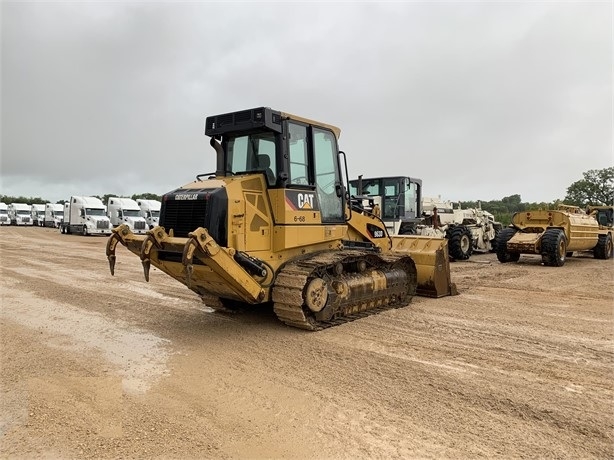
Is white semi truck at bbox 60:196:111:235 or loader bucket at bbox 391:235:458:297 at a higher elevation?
white semi truck at bbox 60:196:111:235

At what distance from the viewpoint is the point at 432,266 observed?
964cm

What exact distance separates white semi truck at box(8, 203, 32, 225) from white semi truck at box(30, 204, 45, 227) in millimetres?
517

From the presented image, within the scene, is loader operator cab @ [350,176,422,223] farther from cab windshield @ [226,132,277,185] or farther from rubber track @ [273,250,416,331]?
rubber track @ [273,250,416,331]

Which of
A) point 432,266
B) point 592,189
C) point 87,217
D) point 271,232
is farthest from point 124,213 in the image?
point 592,189

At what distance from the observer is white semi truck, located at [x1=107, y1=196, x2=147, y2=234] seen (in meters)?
37.7

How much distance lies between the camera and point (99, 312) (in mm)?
8344

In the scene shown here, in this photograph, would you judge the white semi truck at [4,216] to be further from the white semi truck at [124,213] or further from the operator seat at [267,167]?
the operator seat at [267,167]

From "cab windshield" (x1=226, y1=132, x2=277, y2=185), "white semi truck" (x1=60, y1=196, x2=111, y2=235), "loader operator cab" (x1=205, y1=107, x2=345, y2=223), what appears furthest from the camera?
"white semi truck" (x1=60, y1=196, x2=111, y2=235)

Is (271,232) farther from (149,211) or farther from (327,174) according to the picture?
(149,211)

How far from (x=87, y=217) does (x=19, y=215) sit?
3043 cm

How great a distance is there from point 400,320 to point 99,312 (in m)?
5.23

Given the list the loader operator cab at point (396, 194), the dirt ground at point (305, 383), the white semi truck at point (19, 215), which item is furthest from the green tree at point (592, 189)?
the white semi truck at point (19, 215)

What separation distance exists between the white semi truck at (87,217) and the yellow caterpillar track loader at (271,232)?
3092cm

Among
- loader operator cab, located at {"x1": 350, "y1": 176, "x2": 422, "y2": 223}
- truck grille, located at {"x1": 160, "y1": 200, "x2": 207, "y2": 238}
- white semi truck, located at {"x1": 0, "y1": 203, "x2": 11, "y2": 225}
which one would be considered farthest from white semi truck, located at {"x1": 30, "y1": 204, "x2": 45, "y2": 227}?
truck grille, located at {"x1": 160, "y1": 200, "x2": 207, "y2": 238}
